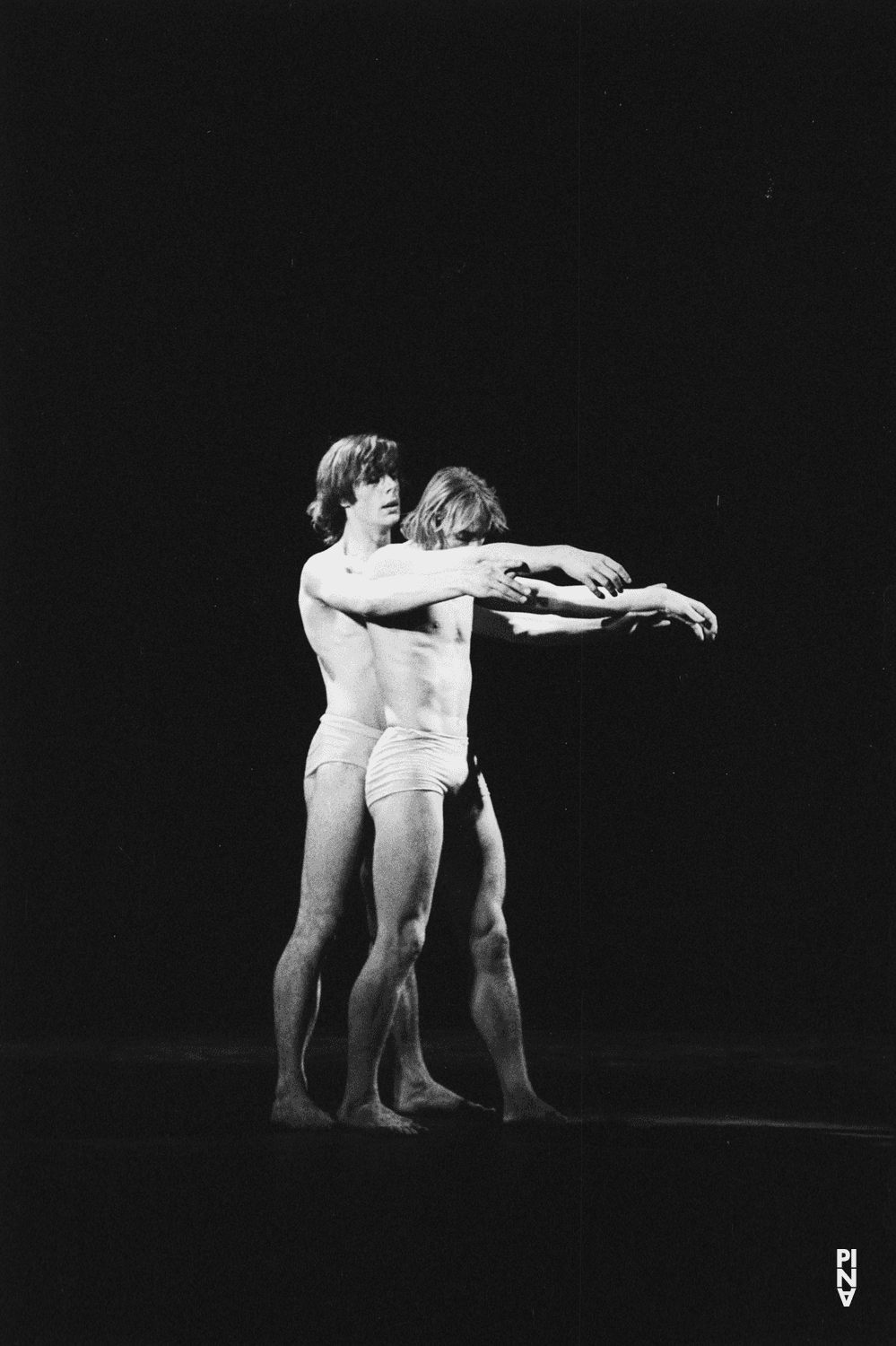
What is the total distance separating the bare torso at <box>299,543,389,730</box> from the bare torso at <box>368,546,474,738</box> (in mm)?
68

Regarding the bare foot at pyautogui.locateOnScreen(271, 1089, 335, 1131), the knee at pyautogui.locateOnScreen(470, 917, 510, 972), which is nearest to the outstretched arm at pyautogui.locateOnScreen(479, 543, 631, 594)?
the knee at pyautogui.locateOnScreen(470, 917, 510, 972)

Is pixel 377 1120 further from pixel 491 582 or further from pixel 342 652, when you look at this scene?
pixel 491 582

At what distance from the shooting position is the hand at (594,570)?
4.48 meters

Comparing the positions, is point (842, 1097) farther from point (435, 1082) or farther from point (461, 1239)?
point (461, 1239)

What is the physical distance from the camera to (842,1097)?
16.3ft

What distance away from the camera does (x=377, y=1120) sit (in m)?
4.44

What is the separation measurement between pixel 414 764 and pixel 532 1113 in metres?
0.96

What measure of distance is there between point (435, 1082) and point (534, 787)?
1074 millimetres

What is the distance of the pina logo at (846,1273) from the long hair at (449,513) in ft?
6.73

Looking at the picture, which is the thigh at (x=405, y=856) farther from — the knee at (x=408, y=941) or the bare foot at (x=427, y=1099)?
the bare foot at (x=427, y=1099)

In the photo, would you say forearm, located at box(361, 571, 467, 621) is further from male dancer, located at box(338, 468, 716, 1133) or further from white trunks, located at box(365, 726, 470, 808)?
white trunks, located at box(365, 726, 470, 808)

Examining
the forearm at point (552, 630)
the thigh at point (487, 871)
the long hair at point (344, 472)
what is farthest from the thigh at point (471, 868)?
the long hair at point (344, 472)

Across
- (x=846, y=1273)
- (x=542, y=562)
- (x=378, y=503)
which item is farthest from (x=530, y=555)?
(x=846, y=1273)

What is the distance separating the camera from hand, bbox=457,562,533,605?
4.41 m
